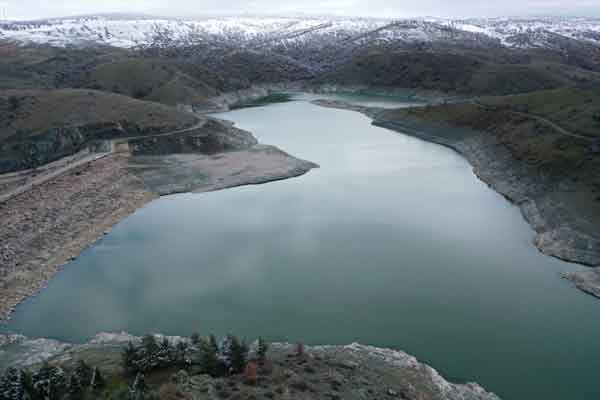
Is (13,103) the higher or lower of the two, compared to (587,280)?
higher

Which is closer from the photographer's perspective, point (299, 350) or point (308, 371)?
point (308, 371)

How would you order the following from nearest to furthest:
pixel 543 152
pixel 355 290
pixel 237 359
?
1. pixel 237 359
2. pixel 355 290
3. pixel 543 152

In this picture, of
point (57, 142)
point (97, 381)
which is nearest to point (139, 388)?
point (97, 381)

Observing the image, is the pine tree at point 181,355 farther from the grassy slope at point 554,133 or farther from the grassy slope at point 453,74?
the grassy slope at point 453,74

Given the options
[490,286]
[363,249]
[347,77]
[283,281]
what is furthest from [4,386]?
[347,77]

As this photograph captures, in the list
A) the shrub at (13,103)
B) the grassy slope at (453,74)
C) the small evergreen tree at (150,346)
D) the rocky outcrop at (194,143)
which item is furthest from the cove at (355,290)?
the grassy slope at (453,74)

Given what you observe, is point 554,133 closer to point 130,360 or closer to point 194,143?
point 194,143

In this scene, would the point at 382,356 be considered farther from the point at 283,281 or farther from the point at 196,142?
the point at 196,142
